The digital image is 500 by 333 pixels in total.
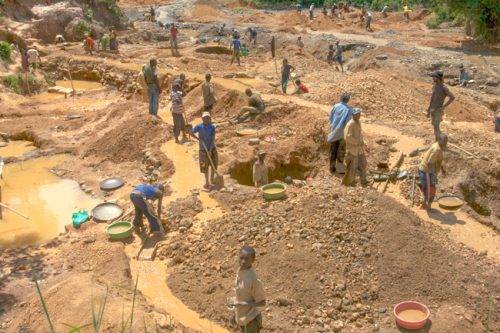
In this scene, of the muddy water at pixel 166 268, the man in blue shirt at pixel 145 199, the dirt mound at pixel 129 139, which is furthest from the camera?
the dirt mound at pixel 129 139

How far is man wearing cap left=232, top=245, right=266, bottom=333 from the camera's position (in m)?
5.04

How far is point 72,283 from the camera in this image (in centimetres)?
688

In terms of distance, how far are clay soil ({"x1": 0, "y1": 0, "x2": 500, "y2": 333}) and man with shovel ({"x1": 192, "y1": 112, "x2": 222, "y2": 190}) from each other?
0.33 meters

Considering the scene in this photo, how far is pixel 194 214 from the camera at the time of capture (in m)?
9.41

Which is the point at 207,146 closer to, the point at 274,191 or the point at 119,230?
the point at 274,191

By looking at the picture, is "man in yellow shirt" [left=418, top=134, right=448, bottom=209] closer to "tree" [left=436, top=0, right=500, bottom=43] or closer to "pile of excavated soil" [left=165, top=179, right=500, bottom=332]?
"pile of excavated soil" [left=165, top=179, right=500, bottom=332]

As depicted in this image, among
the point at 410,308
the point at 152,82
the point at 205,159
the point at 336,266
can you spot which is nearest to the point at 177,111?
the point at 152,82

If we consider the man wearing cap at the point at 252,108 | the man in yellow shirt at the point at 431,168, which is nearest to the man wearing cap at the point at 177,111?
the man wearing cap at the point at 252,108

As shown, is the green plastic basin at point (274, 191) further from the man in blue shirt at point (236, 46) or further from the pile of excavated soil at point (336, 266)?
the man in blue shirt at point (236, 46)

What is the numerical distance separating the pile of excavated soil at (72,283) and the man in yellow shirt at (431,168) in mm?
4509

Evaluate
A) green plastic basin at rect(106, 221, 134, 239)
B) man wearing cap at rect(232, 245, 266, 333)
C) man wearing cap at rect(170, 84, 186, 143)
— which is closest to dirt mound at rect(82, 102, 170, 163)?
man wearing cap at rect(170, 84, 186, 143)

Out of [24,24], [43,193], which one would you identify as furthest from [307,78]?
[24,24]

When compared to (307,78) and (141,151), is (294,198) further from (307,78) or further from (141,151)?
(307,78)

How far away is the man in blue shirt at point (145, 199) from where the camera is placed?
8602 mm
